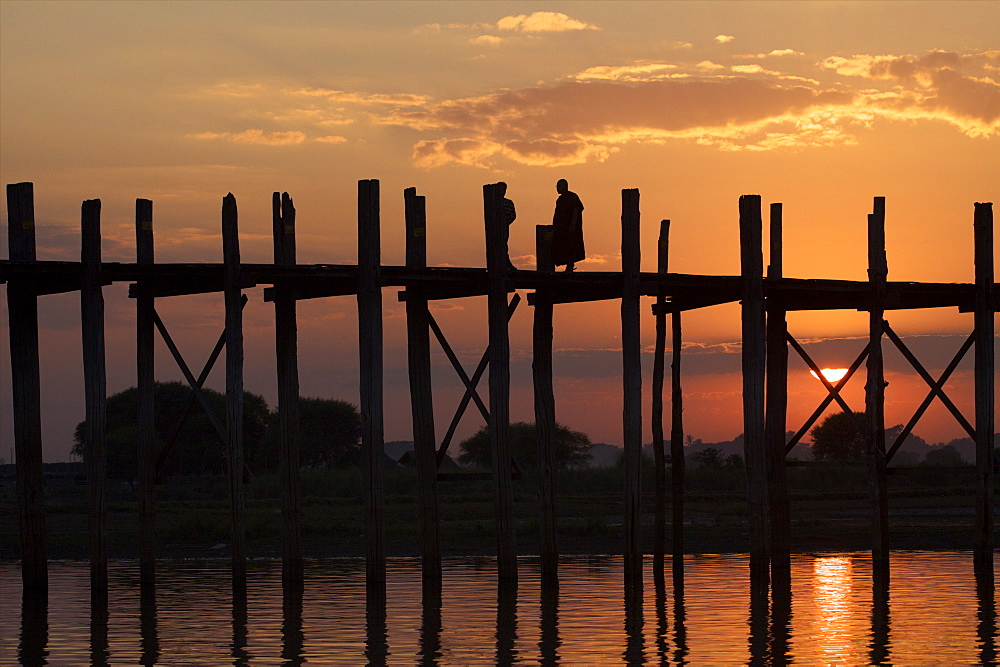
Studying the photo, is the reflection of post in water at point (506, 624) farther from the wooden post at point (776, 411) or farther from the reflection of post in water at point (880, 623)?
the wooden post at point (776, 411)

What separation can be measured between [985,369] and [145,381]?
12635 millimetres

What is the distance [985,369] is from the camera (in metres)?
21.9

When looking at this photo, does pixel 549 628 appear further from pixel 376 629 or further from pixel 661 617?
pixel 376 629

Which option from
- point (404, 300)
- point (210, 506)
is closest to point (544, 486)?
point (404, 300)

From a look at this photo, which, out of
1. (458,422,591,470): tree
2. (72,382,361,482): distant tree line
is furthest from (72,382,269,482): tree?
(458,422,591,470): tree

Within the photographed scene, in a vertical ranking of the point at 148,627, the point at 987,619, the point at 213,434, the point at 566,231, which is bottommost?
the point at 987,619

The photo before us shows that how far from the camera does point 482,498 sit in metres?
41.9

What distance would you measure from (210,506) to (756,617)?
24806 millimetres

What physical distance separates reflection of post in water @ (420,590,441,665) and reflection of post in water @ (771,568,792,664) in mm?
3610

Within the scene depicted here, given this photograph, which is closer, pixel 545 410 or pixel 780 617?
pixel 780 617

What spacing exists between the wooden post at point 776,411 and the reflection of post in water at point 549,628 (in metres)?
3.83

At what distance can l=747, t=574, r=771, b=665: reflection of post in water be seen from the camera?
14984 millimetres

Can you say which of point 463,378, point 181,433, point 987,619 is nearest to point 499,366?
point 463,378

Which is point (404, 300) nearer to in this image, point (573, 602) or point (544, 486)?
point (544, 486)
